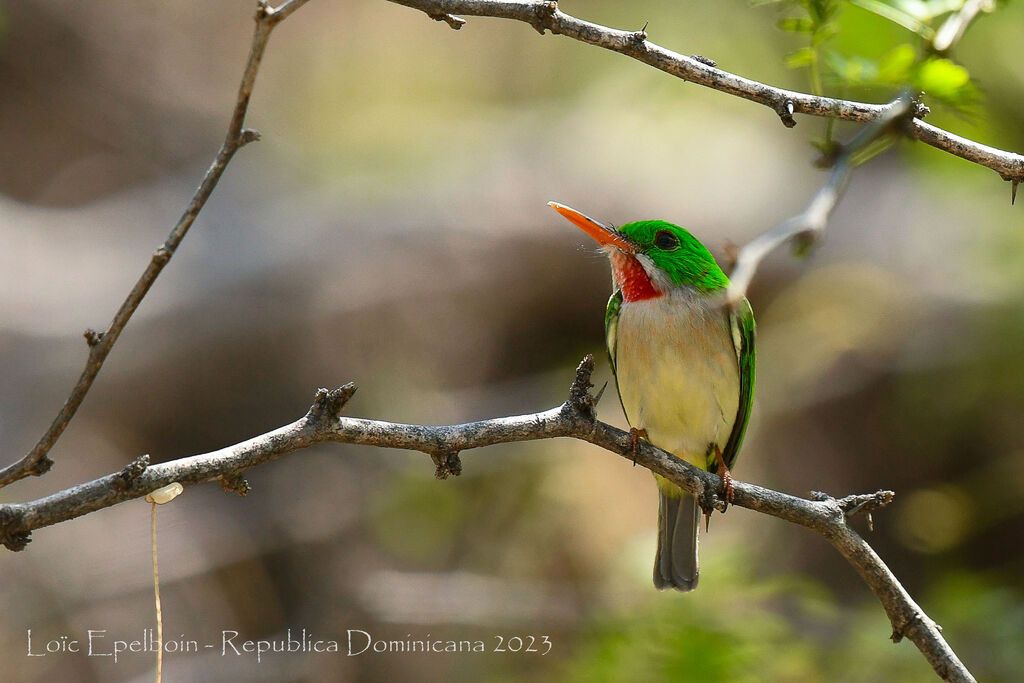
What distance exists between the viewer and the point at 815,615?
4.38 metres

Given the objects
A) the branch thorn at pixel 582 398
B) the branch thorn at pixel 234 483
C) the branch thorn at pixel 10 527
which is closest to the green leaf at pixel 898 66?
the branch thorn at pixel 582 398

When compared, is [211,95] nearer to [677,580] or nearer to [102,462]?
[102,462]

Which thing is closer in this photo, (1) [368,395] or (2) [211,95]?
(1) [368,395]

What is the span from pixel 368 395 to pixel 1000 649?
3.53m

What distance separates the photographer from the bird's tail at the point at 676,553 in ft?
11.9

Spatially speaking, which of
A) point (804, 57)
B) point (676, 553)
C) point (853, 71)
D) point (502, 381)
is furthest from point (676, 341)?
point (502, 381)

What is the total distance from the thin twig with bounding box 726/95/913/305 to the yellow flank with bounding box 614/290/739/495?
127 cm

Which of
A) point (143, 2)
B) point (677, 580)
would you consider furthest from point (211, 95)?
point (677, 580)

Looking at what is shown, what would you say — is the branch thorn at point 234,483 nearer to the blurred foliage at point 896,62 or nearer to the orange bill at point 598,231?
the orange bill at point 598,231

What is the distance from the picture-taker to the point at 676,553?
11.9ft

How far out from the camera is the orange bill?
2.93m

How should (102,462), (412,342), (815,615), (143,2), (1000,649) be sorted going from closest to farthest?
(1000,649), (815,615), (102,462), (412,342), (143,2)

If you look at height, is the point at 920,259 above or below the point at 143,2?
below

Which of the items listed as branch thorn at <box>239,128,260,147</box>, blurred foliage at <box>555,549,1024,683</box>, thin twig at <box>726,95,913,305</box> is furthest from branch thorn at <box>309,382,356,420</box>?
blurred foliage at <box>555,549,1024,683</box>
